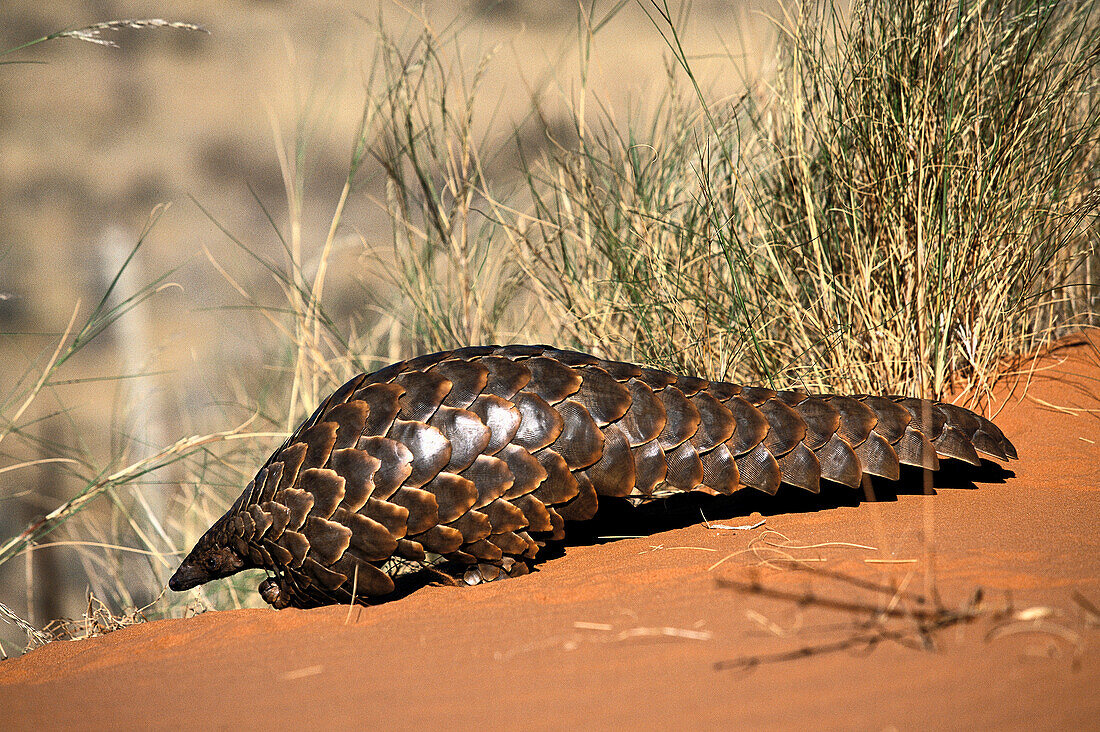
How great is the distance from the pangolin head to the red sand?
0.12 metres

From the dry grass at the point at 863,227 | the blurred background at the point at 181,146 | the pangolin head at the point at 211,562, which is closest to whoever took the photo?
the pangolin head at the point at 211,562

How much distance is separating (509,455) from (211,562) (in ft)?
2.86

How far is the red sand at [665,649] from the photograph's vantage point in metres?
1.04

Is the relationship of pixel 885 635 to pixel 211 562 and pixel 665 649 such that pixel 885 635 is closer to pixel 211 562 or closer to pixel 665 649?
pixel 665 649

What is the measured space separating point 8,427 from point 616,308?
1968mm

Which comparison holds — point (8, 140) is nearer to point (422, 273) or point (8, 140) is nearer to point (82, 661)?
point (422, 273)

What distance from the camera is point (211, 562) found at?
2061 millimetres

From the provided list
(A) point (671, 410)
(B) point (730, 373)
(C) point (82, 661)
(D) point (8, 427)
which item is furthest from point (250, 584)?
(A) point (671, 410)

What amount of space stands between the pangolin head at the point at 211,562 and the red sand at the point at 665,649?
0.12 m

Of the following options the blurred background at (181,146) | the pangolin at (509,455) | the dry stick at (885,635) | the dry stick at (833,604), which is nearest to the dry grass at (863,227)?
the pangolin at (509,455)

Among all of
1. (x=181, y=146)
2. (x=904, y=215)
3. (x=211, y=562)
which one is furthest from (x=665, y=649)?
(x=181, y=146)

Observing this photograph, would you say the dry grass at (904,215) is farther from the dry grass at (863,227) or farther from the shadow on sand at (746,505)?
the shadow on sand at (746,505)

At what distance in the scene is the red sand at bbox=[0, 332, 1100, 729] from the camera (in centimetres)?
104

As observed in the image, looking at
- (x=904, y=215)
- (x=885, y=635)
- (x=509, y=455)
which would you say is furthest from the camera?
(x=904, y=215)
